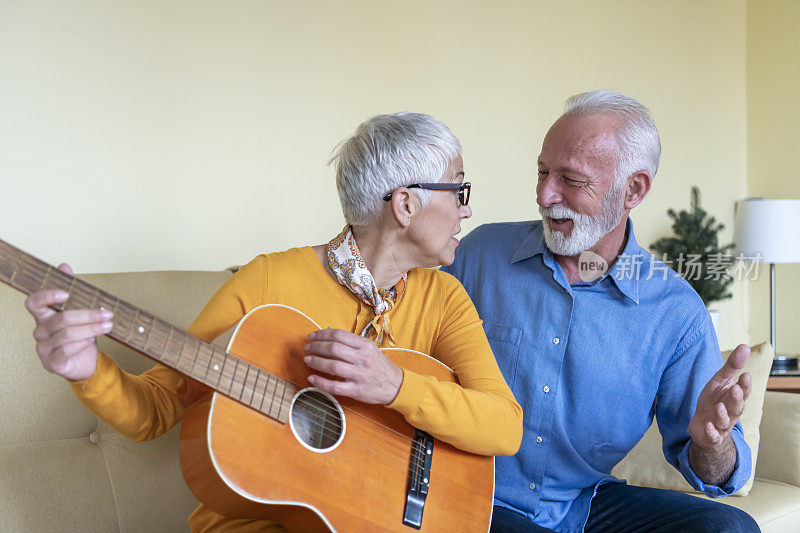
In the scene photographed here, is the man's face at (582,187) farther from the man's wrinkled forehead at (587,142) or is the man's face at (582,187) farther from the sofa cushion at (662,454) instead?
the sofa cushion at (662,454)

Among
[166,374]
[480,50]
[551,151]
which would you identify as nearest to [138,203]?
[166,374]

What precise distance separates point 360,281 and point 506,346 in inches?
20.4

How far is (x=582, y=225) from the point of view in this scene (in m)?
1.85

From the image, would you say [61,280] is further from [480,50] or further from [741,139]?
[741,139]

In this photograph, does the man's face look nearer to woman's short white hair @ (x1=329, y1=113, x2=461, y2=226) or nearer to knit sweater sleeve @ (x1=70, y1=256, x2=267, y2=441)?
woman's short white hair @ (x1=329, y1=113, x2=461, y2=226)

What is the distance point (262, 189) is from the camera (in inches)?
99.9

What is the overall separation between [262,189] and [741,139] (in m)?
3.34

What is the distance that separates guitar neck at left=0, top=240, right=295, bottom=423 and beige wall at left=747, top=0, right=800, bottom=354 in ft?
13.0

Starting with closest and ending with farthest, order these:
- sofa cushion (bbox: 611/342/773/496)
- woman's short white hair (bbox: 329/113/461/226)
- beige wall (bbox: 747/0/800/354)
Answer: woman's short white hair (bbox: 329/113/461/226)
sofa cushion (bbox: 611/342/773/496)
beige wall (bbox: 747/0/800/354)

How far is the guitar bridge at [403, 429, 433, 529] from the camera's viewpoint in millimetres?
1329

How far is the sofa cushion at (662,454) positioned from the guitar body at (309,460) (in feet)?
3.62

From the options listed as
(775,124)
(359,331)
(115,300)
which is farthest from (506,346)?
(775,124)

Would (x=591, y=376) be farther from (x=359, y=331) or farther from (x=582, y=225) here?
(x=359, y=331)

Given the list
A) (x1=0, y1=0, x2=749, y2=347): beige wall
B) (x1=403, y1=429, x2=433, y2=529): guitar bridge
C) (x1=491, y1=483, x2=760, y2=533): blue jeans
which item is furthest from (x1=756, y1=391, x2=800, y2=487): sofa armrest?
(x1=403, y1=429, x2=433, y2=529): guitar bridge
